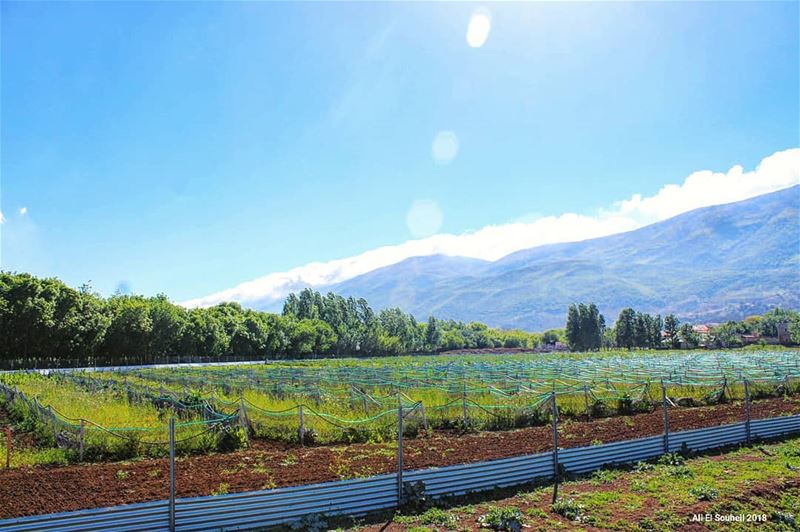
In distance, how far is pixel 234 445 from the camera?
13.5m

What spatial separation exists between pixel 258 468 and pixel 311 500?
3.43 m

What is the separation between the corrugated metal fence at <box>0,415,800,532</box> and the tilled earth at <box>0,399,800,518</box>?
1837 mm

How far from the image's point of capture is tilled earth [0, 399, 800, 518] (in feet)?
31.7

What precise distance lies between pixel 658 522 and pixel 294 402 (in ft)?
44.0

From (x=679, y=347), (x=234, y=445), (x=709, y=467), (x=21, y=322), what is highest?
(x=21, y=322)

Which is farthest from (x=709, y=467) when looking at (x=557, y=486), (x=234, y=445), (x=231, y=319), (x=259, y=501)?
(x=231, y=319)

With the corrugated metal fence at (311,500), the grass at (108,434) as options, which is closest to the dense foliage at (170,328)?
the grass at (108,434)

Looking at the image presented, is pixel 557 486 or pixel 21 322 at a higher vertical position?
pixel 21 322

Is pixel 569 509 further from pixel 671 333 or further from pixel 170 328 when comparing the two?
pixel 671 333

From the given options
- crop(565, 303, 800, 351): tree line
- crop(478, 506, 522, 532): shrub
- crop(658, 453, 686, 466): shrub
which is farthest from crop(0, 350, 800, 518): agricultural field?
crop(565, 303, 800, 351): tree line

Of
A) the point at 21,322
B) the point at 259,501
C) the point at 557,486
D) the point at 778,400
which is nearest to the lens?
the point at 259,501

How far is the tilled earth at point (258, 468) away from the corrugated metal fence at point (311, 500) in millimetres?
1837

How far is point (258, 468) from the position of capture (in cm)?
1147

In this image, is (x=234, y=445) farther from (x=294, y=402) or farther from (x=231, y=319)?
(x=231, y=319)
